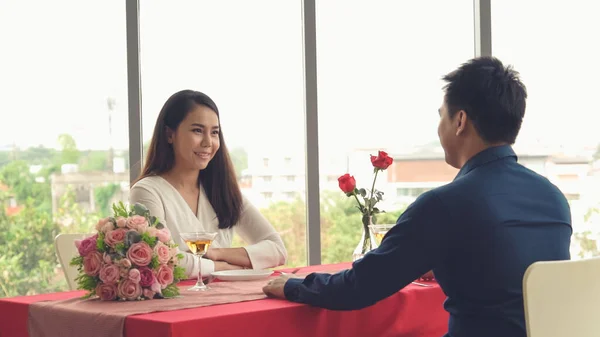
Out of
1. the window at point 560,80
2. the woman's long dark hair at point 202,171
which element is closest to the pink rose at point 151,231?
the woman's long dark hair at point 202,171

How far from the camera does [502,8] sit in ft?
16.1

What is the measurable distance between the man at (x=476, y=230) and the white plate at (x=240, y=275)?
1.47 feet

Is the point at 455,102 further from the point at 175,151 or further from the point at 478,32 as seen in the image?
the point at 478,32

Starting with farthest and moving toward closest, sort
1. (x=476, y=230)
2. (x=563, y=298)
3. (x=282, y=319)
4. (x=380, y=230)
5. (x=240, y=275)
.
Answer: (x=380, y=230), (x=240, y=275), (x=282, y=319), (x=476, y=230), (x=563, y=298)

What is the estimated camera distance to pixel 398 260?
198 cm

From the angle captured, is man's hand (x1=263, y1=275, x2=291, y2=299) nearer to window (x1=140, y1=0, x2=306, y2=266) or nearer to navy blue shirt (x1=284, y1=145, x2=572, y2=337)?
navy blue shirt (x1=284, y1=145, x2=572, y2=337)

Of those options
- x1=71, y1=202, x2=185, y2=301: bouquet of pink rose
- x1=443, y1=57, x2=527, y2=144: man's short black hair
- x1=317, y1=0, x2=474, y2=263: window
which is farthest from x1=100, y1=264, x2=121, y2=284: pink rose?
x1=317, y1=0, x2=474, y2=263: window

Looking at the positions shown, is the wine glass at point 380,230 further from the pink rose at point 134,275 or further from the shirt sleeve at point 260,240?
the pink rose at point 134,275

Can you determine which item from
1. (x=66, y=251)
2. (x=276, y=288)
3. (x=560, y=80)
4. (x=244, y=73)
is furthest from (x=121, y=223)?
(x=560, y=80)

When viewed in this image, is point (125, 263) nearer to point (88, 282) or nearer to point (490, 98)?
point (88, 282)

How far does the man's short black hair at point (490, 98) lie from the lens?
2061 mm

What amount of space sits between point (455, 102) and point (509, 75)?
147mm

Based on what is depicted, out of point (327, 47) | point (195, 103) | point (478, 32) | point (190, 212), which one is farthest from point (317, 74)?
point (190, 212)

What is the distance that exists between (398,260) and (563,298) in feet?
1.25
